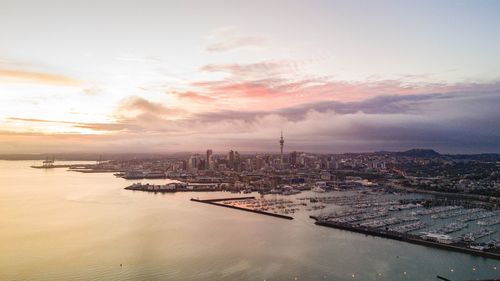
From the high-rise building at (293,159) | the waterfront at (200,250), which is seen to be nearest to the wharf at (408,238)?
the waterfront at (200,250)

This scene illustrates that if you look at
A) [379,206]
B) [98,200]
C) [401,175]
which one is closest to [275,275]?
[379,206]

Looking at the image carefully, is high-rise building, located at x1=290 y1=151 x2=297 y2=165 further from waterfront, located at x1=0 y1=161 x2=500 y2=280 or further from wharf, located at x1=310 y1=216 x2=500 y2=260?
wharf, located at x1=310 y1=216 x2=500 y2=260

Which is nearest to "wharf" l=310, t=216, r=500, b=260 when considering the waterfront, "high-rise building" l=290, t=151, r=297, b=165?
the waterfront

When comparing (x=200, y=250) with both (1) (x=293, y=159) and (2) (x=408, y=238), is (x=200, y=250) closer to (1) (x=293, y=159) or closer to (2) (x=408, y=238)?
(2) (x=408, y=238)

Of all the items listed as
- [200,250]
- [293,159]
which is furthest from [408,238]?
[293,159]

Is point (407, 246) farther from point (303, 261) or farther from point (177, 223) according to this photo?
point (177, 223)

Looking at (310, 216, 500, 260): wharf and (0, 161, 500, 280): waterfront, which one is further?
A: (310, 216, 500, 260): wharf

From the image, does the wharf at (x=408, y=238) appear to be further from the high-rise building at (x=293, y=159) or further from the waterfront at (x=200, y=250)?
the high-rise building at (x=293, y=159)

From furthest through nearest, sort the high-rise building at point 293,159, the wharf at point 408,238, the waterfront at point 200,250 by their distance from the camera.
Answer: the high-rise building at point 293,159, the wharf at point 408,238, the waterfront at point 200,250
